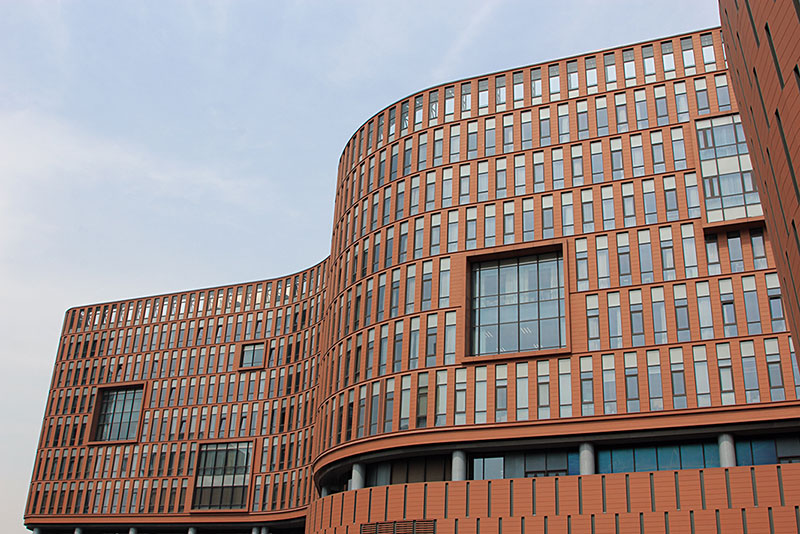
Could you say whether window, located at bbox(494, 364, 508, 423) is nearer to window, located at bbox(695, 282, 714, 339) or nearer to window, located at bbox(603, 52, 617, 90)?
window, located at bbox(695, 282, 714, 339)

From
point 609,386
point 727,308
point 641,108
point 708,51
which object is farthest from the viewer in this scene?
point 641,108

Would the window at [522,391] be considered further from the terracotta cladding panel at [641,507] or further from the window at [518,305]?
the terracotta cladding panel at [641,507]

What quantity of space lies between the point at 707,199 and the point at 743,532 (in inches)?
734

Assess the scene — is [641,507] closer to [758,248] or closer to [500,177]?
[758,248]

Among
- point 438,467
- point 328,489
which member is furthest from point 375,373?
point 328,489

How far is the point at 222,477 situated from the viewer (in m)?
84.7

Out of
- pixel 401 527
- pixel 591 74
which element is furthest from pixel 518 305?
pixel 591 74

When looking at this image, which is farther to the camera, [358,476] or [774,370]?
[358,476]

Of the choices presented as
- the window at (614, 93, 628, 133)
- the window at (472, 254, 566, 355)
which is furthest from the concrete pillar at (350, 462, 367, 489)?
the window at (614, 93, 628, 133)

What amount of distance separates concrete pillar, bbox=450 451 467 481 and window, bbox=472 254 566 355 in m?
6.44

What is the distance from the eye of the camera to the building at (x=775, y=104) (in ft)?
65.2

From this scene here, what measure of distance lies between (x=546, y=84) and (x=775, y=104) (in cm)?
3288

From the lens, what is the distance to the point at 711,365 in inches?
1692

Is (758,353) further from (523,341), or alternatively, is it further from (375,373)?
(375,373)
